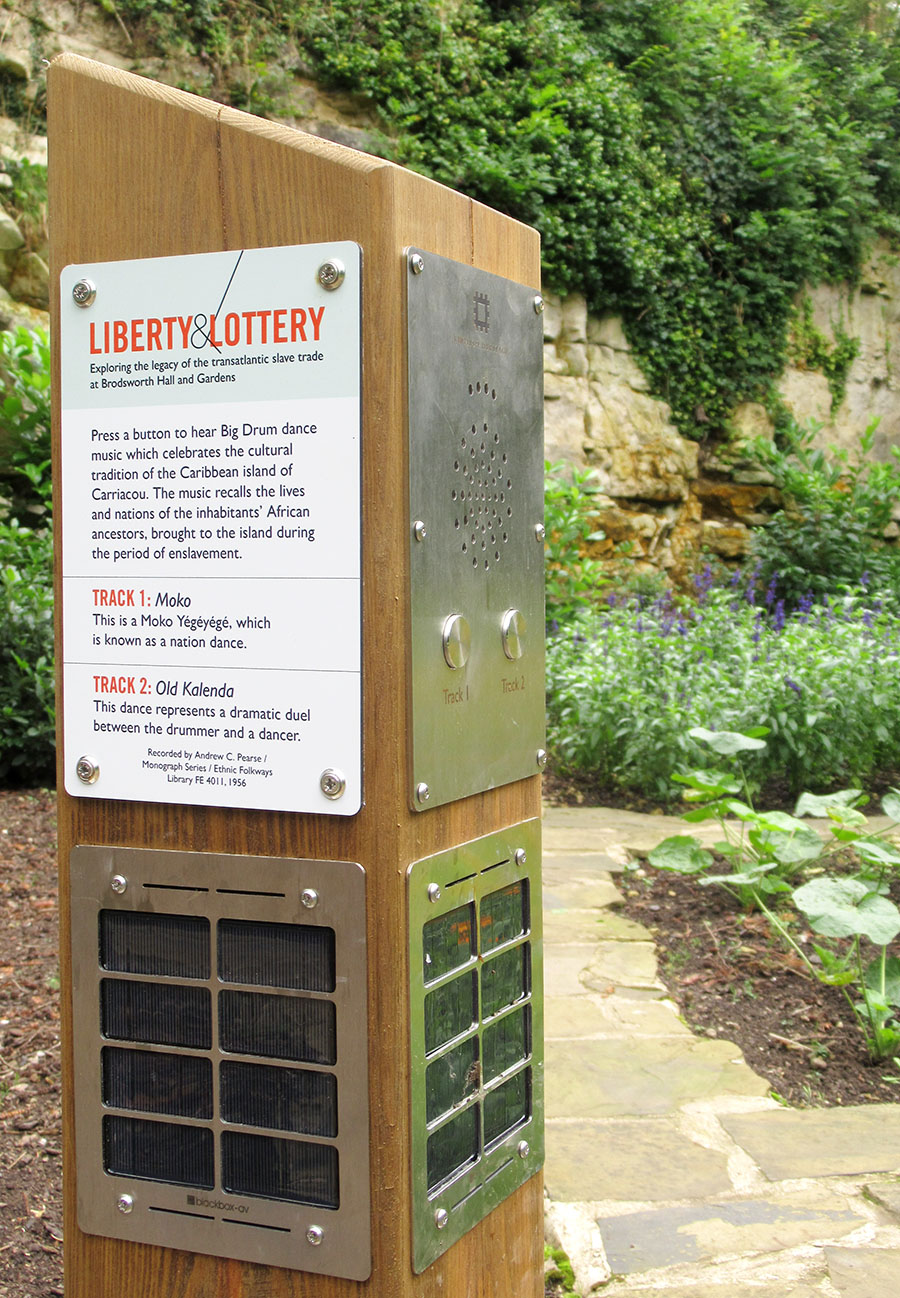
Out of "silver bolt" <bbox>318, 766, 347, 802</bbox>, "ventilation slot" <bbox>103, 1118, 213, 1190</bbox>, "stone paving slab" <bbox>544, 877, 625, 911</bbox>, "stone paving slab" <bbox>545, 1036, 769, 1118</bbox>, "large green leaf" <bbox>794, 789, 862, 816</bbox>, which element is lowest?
"stone paving slab" <bbox>545, 1036, 769, 1118</bbox>

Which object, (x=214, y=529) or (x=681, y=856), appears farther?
(x=681, y=856)

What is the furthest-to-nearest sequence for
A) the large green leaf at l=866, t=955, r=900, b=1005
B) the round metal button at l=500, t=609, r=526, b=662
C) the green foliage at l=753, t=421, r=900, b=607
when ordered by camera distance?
the green foliage at l=753, t=421, r=900, b=607
the large green leaf at l=866, t=955, r=900, b=1005
the round metal button at l=500, t=609, r=526, b=662

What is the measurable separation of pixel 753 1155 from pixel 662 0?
1104cm

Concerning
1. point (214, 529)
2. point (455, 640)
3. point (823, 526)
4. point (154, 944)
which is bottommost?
point (154, 944)

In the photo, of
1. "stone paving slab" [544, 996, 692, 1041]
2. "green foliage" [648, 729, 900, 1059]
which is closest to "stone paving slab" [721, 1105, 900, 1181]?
"green foliage" [648, 729, 900, 1059]

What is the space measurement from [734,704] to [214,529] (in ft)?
14.5

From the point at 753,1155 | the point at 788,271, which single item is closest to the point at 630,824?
the point at 753,1155

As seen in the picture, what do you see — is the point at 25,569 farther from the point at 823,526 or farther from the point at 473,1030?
the point at 823,526

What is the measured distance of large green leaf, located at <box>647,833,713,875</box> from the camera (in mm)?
3391

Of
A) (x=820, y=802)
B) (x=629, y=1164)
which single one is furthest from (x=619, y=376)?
(x=629, y=1164)

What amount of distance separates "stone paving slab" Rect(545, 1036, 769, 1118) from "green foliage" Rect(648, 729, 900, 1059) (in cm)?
37

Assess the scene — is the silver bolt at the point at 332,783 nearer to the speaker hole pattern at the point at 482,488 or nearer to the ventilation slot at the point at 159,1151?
the speaker hole pattern at the point at 482,488

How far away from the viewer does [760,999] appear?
3.08 meters

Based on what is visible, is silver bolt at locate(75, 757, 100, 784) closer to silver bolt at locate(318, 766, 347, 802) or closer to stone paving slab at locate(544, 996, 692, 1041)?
silver bolt at locate(318, 766, 347, 802)
